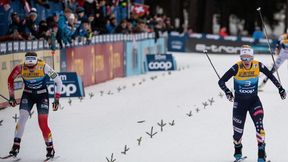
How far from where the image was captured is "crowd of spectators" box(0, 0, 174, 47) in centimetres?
1694

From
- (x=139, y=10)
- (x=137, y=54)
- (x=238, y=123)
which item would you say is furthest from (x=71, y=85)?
(x=139, y=10)

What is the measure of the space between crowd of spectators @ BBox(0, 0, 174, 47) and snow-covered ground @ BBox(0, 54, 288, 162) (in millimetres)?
2081

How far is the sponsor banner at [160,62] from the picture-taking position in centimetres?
2642

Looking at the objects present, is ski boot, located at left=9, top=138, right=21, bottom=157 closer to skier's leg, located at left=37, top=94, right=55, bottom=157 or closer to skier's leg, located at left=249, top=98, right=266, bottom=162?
skier's leg, located at left=37, top=94, right=55, bottom=157

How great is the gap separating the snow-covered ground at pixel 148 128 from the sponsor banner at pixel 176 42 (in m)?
19.4

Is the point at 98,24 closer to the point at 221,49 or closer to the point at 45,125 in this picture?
the point at 45,125

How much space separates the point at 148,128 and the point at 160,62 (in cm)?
1371

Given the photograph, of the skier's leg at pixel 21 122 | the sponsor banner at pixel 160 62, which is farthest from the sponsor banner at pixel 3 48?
the sponsor banner at pixel 160 62

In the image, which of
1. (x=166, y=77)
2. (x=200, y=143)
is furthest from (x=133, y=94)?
(x=200, y=143)

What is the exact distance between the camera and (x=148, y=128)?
12.9 m

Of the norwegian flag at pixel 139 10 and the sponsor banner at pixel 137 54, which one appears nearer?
the sponsor banner at pixel 137 54

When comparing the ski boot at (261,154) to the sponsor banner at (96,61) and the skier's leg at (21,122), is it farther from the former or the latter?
the sponsor banner at (96,61)

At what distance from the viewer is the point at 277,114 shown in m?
14.3

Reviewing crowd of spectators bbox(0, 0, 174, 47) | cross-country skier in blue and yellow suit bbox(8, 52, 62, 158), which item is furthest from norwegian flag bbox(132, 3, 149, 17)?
cross-country skier in blue and yellow suit bbox(8, 52, 62, 158)
